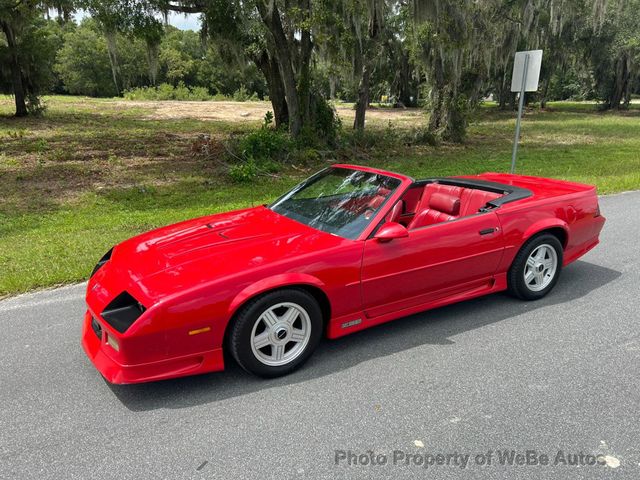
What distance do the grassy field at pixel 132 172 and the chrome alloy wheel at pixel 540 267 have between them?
15.1ft

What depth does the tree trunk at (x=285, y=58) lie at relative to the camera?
1295cm

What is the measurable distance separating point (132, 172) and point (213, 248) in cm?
968

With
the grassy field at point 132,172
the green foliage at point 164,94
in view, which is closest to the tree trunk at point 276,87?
the grassy field at point 132,172

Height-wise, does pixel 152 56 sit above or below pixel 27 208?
above

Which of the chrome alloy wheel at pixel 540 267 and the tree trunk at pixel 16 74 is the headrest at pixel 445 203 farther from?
the tree trunk at pixel 16 74

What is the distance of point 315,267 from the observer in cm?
344

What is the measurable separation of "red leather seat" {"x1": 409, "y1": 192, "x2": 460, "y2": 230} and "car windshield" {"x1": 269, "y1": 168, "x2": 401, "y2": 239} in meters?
0.58

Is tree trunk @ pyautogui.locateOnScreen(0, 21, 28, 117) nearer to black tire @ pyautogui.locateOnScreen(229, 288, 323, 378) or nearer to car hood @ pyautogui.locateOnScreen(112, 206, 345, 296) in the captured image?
car hood @ pyautogui.locateOnScreen(112, 206, 345, 296)

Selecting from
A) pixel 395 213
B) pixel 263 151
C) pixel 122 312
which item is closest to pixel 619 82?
pixel 263 151

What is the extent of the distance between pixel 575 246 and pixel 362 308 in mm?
2457

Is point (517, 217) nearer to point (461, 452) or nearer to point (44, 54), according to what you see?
point (461, 452)

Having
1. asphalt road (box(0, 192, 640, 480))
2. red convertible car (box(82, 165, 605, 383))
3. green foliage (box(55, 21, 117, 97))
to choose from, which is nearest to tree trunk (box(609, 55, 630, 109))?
red convertible car (box(82, 165, 605, 383))

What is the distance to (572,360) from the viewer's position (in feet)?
11.8

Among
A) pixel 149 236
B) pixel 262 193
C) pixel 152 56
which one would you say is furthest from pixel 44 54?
pixel 149 236
